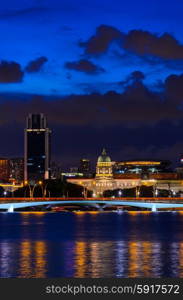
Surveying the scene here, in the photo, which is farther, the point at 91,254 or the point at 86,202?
the point at 86,202

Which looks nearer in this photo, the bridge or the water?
the water

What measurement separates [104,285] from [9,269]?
15.4 meters

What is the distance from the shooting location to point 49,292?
39.6 m

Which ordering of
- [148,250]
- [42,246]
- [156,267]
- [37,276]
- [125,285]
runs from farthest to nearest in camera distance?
[42,246], [148,250], [156,267], [37,276], [125,285]

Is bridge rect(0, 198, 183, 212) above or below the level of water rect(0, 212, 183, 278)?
above

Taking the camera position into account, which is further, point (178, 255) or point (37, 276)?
point (178, 255)

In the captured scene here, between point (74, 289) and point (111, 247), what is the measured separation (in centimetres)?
A: 3790

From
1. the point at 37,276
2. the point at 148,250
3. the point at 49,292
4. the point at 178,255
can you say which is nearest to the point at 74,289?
the point at 49,292

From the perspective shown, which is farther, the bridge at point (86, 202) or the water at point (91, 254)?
the bridge at point (86, 202)

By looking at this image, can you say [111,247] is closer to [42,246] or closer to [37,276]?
[42,246]

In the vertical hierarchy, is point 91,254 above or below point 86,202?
below

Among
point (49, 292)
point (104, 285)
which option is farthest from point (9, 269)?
point (49, 292)

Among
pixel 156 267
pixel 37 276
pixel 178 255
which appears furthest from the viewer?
pixel 178 255

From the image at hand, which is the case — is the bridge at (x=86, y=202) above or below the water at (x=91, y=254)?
above
